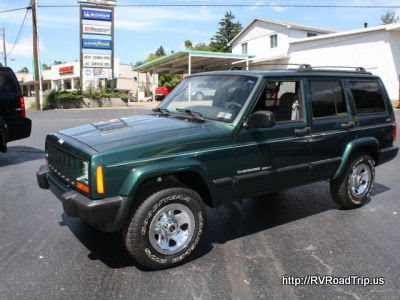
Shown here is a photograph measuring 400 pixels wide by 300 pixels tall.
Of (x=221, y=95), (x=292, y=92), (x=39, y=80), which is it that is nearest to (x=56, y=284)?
(x=221, y=95)

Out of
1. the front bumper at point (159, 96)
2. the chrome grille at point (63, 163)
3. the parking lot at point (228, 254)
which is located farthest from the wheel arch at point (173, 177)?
the front bumper at point (159, 96)

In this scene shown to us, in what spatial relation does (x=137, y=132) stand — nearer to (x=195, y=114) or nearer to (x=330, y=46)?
(x=195, y=114)

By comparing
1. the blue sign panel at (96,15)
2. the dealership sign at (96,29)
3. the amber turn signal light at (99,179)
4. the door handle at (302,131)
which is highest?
the blue sign panel at (96,15)

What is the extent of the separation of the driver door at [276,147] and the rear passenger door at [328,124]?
0.15 meters

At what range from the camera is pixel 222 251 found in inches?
161

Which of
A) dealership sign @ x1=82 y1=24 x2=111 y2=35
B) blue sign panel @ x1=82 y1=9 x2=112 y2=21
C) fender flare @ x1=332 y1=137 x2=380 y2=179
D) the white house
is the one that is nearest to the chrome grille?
fender flare @ x1=332 y1=137 x2=380 y2=179

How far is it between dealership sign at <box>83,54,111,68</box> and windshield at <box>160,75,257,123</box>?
974 inches

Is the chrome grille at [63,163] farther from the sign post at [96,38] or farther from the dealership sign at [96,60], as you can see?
the dealership sign at [96,60]

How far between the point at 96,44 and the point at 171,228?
88.3 ft

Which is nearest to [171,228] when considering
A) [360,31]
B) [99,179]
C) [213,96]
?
[99,179]

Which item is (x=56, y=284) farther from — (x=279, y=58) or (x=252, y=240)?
(x=279, y=58)

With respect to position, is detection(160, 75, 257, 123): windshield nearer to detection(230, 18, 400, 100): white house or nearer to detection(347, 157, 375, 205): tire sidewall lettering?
detection(347, 157, 375, 205): tire sidewall lettering

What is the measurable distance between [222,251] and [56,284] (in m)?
1.63

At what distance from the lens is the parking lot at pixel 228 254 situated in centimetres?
331
